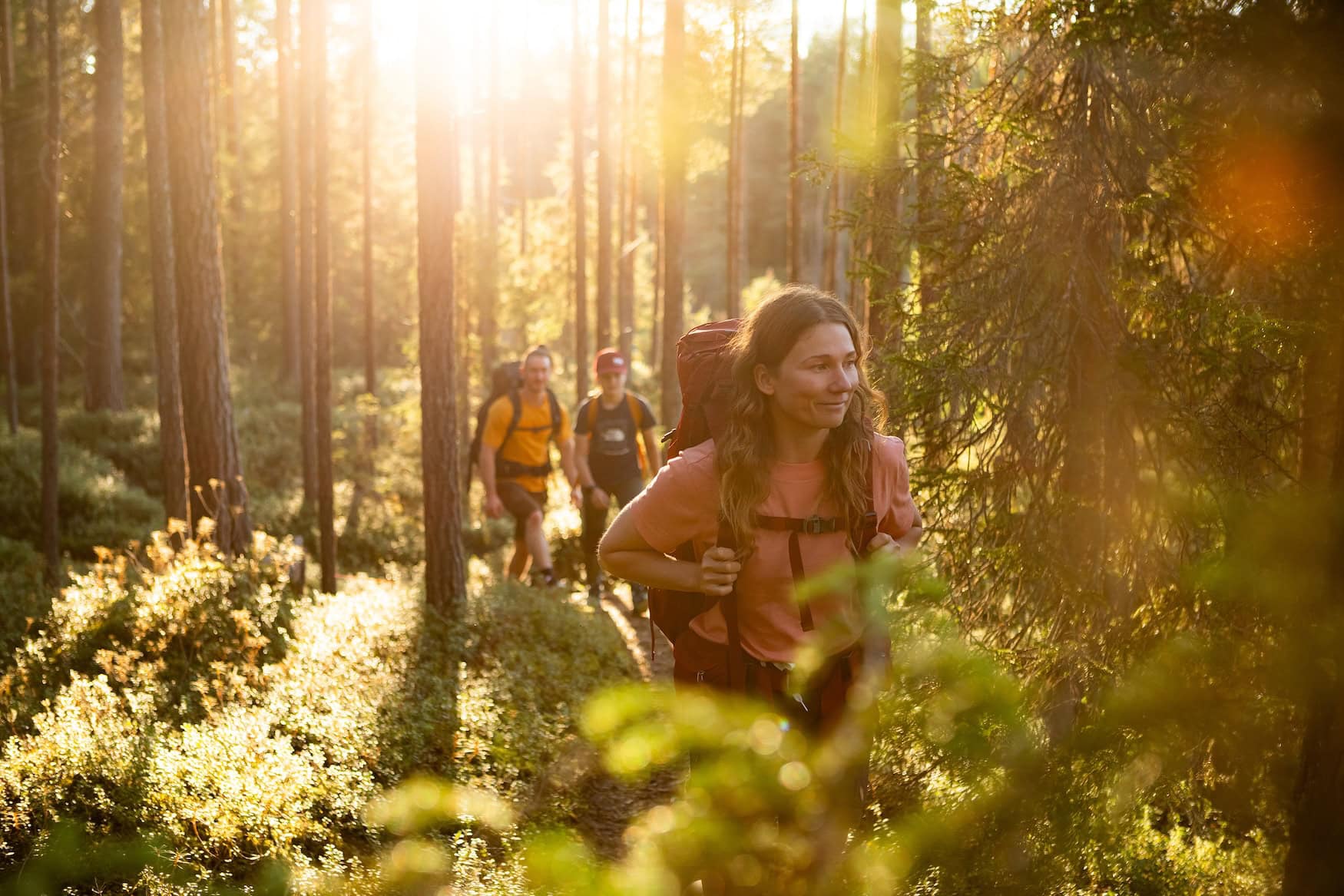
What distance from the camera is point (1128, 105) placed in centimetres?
536

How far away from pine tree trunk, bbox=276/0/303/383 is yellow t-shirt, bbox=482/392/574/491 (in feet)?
38.9

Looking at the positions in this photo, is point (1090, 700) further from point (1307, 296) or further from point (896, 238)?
point (896, 238)

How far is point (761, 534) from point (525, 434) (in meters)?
7.55

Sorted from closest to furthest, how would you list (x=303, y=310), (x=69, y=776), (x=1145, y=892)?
1. (x=1145, y=892)
2. (x=69, y=776)
3. (x=303, y=310)

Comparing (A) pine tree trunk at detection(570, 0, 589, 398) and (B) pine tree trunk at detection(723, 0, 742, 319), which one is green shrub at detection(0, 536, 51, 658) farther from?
(B) pine tree trunk at detection(723, 0, 742, 319)

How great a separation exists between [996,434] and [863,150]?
166 cm

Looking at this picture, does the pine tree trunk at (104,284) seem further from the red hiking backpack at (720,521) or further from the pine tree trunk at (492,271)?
the red hiking backpack at (720,521)

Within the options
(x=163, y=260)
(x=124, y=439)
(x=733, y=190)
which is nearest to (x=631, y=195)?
(x=733, y=190)

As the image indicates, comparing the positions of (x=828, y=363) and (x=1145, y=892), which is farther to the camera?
(x=1145, y=892)

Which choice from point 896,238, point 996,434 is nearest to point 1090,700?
point 996,434

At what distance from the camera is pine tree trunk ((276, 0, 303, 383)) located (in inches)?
785

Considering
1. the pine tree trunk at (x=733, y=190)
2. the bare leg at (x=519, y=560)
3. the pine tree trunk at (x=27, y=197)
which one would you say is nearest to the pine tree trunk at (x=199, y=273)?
the bare leg at (x=519, y=560)

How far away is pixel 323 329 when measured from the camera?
1591cm

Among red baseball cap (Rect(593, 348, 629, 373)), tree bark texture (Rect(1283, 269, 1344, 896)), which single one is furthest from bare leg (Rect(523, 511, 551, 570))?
tree bark texture (Rect(1283, 269, 1344, 896))
